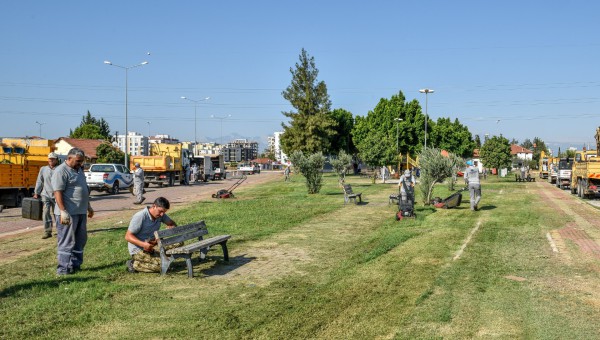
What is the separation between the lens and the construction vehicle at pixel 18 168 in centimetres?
2155

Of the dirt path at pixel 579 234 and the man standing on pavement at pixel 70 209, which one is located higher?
the man standing on pavement at pixel 70 209

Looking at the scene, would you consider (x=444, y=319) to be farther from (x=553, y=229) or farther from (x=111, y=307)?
(x=553, y=229)

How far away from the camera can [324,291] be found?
7836mm

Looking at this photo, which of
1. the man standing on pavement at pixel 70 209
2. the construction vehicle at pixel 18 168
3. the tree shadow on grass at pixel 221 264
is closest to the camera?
the man standing on pavement at pixel 70 209

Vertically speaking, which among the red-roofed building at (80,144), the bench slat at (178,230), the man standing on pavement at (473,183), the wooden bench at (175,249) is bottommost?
the wooden bench at (175,249)

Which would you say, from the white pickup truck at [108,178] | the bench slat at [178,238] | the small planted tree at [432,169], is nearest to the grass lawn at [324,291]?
the bench slat at [178,238]

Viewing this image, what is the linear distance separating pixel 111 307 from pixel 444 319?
12.7 feet

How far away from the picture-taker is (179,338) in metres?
5.81

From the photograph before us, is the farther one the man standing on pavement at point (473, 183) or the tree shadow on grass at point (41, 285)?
the man standing on pavement at point (473, 183)

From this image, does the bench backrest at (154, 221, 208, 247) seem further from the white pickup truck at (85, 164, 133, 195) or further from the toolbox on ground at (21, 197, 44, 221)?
the white pickup truck at (85, 164, 133, 195)

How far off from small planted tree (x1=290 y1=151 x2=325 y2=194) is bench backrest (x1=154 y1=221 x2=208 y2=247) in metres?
17.3

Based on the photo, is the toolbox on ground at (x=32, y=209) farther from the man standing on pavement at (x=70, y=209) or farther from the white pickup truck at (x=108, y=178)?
the white pickup truck at (x=108, y=178)

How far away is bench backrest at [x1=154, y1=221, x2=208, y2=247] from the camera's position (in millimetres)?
8697

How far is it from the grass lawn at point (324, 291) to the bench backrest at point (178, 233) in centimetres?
51
